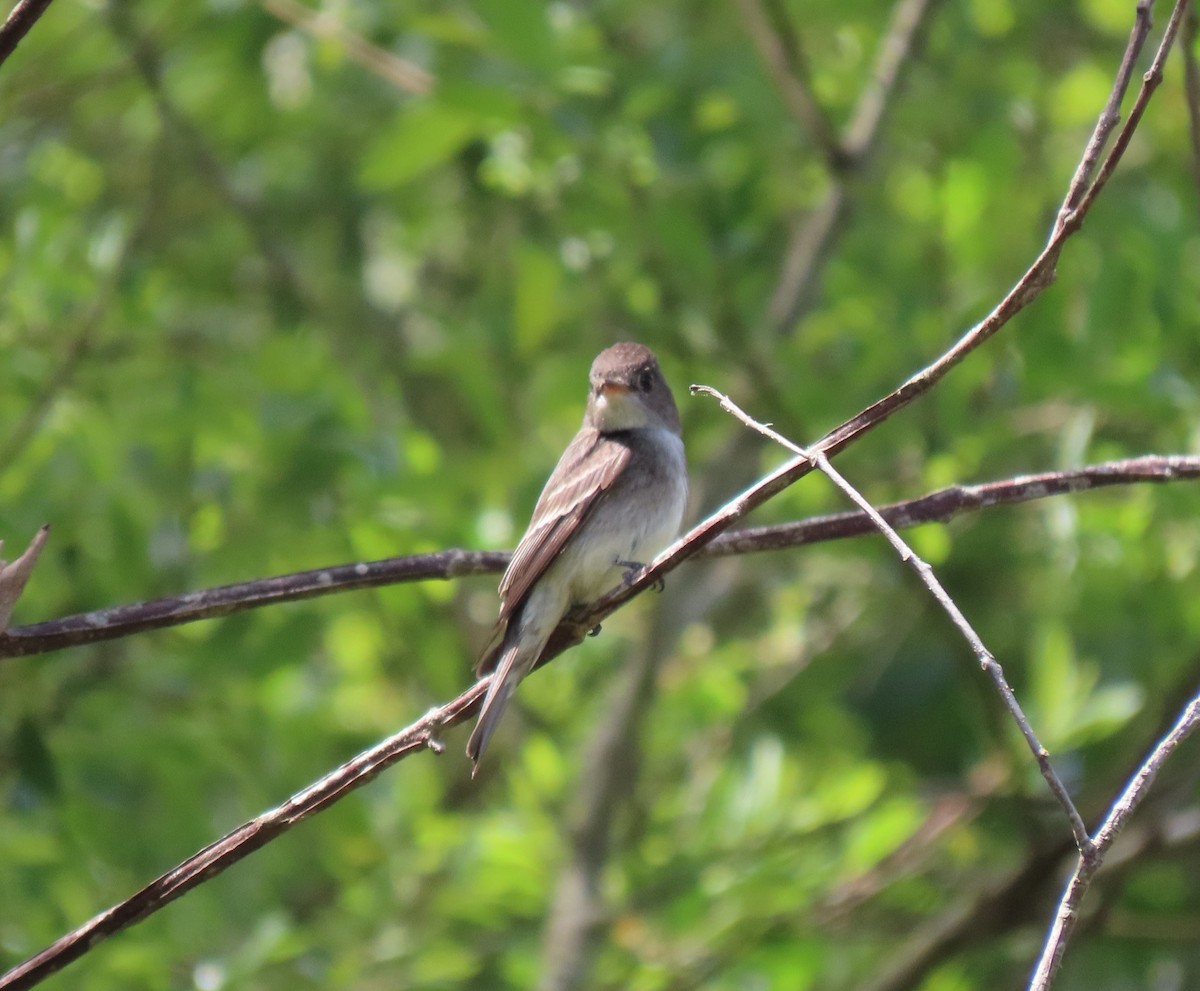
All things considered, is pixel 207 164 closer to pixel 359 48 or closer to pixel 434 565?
pixel 359 48

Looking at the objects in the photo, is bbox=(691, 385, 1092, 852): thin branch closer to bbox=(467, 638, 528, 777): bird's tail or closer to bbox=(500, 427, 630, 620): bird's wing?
bbox=(467, 638, 528, 777): bird's tail

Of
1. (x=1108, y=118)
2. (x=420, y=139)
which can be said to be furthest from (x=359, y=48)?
(x=1108, y=118)

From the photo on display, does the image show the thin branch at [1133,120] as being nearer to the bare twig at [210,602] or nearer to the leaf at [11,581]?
the bare twig at [210,602]

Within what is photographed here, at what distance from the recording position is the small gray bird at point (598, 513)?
3805 mm

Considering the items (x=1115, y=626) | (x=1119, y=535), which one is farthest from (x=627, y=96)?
(x=1115, y=626)

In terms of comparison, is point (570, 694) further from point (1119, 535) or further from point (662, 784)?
point (1119, 535)

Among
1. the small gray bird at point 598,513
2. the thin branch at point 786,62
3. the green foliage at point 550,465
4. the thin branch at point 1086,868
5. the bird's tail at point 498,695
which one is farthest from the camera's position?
the thin branch at point 786,62

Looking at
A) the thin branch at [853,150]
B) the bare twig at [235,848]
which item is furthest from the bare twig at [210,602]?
the thin branch at [853,150]

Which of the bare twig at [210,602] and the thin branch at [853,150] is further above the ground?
the thin branch at [853,150]

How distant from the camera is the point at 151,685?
480 cm

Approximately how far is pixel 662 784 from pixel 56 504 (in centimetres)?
338

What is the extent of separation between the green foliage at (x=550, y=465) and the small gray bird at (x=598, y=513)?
0.38 metres

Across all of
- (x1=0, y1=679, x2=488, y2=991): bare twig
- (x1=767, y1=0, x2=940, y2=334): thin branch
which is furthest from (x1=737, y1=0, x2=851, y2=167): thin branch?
(x1=0, y1=679, x2=488, y2=991): bare twig

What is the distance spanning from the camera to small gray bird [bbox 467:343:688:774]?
12.5 feet
